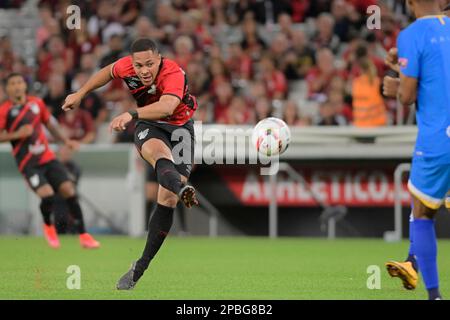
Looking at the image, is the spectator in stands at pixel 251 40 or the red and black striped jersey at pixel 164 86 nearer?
the red and black striped jersey at pixel 164 86

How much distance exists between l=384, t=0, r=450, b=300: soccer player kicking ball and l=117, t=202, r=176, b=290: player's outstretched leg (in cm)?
227

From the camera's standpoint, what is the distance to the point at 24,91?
44.3ft

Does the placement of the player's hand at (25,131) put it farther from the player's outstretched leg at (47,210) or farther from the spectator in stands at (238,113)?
the spectator in stands at (238,113)

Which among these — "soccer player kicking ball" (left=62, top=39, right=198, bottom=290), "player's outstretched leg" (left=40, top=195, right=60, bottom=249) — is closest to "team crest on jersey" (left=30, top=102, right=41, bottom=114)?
"player's outstretched leg" (left=40, top=195, right=60, bottom=249)

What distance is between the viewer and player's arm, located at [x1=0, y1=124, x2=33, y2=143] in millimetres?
13375

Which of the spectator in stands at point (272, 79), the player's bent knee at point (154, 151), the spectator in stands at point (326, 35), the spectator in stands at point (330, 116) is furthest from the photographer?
the spectator in stands at point (326, 35)

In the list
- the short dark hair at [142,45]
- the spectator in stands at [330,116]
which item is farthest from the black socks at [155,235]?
the spectator in stands at [330,116]

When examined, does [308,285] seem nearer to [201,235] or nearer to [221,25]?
[201,235]

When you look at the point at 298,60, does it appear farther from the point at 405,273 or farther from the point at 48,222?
the point at 405,273

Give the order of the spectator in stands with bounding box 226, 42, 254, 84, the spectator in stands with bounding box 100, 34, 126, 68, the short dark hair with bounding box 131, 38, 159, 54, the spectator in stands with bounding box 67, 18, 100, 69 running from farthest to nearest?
the spectator in stands with bounding box 67, 18, 100, 69
the spectator in stands with bounding box 100, 34, 126, 68
the spectator in stands with bounding box 226, 42, 254, 84
the short dark hair with bounding box 131, 38, 159, 54

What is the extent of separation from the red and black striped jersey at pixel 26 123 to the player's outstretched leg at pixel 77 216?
1.61 ft

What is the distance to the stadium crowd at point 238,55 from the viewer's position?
16.0 metres

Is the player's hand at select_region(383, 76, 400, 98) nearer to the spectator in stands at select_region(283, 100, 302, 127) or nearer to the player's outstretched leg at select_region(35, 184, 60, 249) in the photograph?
the player's outstretched leg at select_region(35, 184, 60, 249)

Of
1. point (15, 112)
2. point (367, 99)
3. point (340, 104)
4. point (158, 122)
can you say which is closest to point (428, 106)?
point (158, 122)
